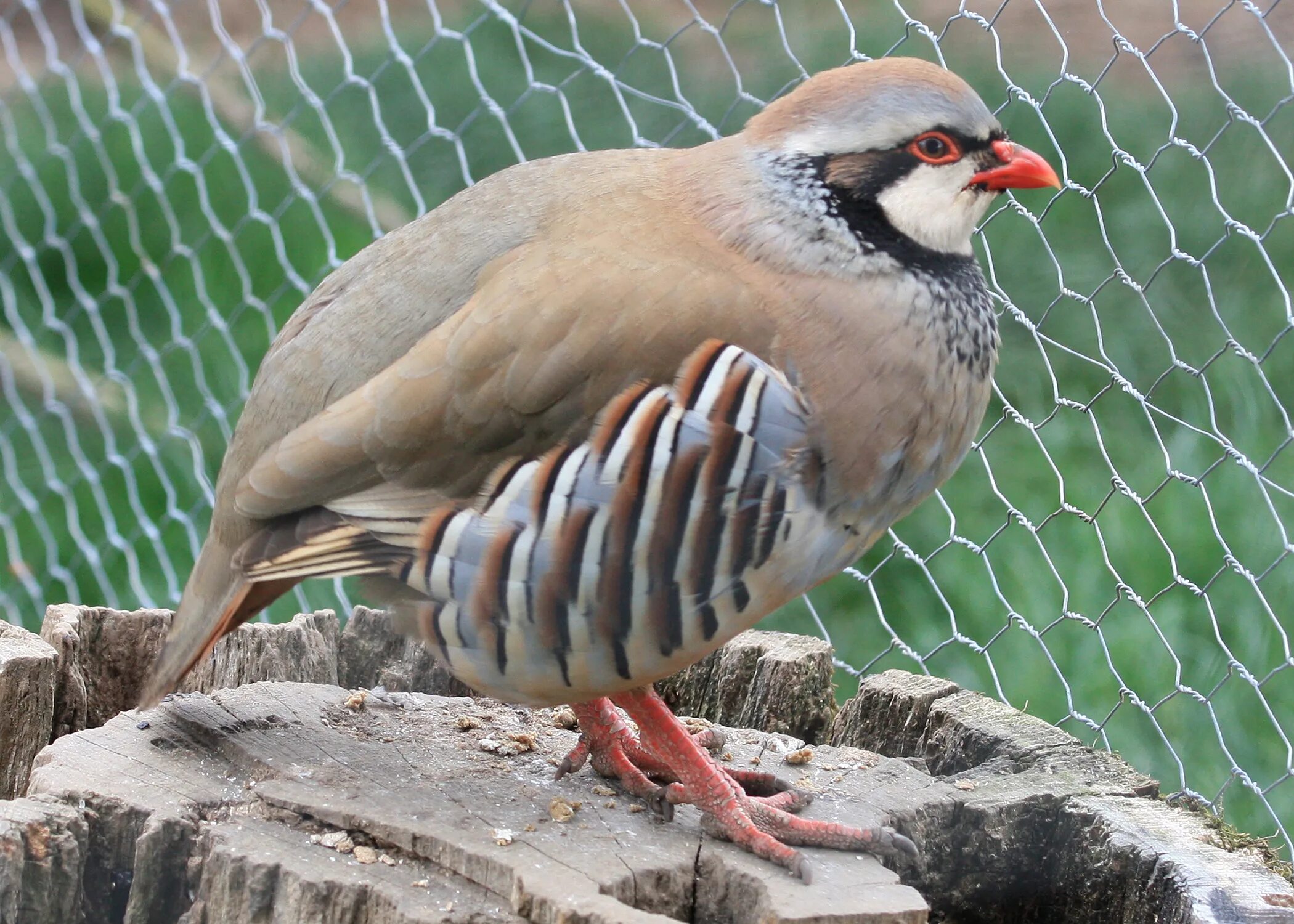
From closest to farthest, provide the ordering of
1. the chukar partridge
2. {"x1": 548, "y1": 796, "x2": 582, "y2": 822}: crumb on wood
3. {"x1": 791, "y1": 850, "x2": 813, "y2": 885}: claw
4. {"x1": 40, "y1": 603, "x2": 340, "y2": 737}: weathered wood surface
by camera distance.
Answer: {"x1": 791, "y1": 850, "x2": 813, "y2": 885}: claw < the chukar partridge < {"x1": 548, "y1": 796, "x2": 582, "y2": 822}: crumb on wood < {"x1": 40, "y1": 603, "x2": 340, "y2": 737}: weathered wood surface

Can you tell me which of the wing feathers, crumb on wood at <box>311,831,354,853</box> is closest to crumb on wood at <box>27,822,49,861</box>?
crumb on wood at <box>311,831,354,853</box>

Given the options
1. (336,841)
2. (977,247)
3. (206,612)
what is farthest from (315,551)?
(977,247)

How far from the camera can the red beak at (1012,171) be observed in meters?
3.23

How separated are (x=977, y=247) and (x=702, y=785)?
354 centimetres

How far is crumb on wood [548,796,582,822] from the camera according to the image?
302 cm

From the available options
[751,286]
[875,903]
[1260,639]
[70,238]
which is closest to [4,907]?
[875,903]

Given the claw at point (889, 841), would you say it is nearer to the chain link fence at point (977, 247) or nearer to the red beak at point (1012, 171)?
the red beak at point (1012, 171)

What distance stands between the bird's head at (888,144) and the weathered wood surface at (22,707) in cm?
187

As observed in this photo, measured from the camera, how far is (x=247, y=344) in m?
7.38

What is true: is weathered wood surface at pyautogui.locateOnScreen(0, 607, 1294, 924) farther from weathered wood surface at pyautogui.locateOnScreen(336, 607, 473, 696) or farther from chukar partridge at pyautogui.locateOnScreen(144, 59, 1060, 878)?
chukar partridge at pyautogui.locateOnScreen(144, 59, 1060, 878)

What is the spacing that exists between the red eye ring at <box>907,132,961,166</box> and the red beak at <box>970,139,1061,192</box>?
8cm

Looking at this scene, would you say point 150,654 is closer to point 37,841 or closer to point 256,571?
point 256,571

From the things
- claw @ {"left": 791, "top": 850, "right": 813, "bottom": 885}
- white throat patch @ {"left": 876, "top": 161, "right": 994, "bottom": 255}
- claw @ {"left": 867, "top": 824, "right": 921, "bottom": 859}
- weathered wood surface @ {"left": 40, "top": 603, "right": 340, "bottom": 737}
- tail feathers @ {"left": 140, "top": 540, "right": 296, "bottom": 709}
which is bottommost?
claw @ {"left": 867, "top": 824, "right": 921, "bottom": 859}

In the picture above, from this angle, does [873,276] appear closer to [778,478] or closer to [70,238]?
[778,478]
